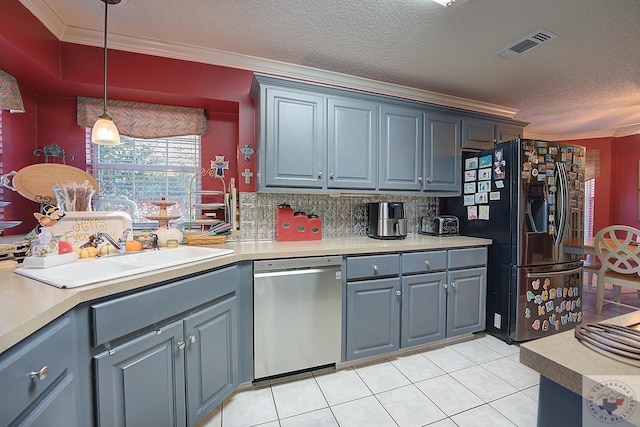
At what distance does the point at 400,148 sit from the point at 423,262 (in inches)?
40.4

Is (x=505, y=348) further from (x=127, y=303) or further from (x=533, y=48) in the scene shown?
(x=127, y=303)

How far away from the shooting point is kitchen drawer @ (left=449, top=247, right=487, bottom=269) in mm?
2328

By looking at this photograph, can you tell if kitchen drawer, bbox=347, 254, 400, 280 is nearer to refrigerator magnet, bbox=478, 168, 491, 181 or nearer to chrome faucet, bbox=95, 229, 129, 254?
refrigerator magnet, bbox=478, 168, 491, 181

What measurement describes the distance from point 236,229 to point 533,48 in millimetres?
2691

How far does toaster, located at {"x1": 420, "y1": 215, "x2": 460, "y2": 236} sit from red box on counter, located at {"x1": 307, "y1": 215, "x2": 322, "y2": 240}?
4.08ft

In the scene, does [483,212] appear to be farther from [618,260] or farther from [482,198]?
[618,260]

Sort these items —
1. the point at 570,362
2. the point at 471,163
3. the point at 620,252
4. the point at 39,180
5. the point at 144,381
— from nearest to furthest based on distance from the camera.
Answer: the point at 570,362 < the point at 144,381 < the point at 39,180 < the point at 471,163 < the point at 620,252

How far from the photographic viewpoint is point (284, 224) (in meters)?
2.29

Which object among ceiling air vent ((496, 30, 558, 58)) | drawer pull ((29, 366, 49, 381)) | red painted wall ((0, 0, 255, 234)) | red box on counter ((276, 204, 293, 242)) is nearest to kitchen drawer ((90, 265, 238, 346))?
drawer pull ((29, 366, 49, 381))

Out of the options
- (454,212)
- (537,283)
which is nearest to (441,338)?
(537,283)

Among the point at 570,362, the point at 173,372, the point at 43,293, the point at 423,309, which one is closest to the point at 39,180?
the point at 43,293

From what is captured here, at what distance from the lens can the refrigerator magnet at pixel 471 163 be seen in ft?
8.80

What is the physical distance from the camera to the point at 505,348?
92.0 inches

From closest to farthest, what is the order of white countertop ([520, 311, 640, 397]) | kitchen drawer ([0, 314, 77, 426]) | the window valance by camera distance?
1. white countertop ([520, 311, 640, 397])
2. kitchen drawer ([0, 314, 77, 426])
3. the window valance
